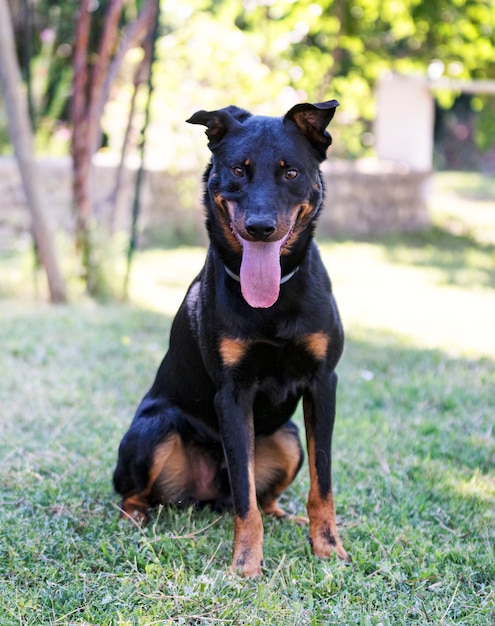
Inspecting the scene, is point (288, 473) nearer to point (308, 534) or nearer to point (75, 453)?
point (308, 534)

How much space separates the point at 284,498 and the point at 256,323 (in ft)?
3.93

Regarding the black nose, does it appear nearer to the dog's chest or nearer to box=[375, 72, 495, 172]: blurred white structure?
the dog's chest

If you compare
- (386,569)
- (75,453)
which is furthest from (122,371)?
(386,569)

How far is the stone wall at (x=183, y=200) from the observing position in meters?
11.1

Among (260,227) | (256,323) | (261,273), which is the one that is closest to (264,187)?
(260,227)

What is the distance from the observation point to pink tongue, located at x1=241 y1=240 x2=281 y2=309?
3.12 m

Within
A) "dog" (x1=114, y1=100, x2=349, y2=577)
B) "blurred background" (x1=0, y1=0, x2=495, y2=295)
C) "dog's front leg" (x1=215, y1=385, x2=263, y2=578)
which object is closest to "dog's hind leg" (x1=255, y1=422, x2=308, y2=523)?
"dog" (x1=114, y1=100, x2=349, y2=577)

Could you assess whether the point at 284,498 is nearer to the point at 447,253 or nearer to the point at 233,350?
the point at 233,350

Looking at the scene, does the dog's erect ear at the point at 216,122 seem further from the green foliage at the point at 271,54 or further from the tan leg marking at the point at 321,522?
the green foliage at the point at 271,54

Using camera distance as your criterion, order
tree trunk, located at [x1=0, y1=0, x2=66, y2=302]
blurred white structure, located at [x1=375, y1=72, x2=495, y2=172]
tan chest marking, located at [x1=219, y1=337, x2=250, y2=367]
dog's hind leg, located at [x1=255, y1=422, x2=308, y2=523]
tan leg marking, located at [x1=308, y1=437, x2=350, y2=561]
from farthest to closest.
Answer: blurred white structure, located at [x1=375, y1=72, x2=495, y2=172] < tree trunk, located at [x1=0, y1=0, x2=66, y2=302] < dog's hind leg, located at [x1=255, y1=422, x2=308, y2=523] < tan leg marking, located at [x1=308, y1=437, x2=350, y2=561] < tan chest marking, located at [x1=219, y1=337, x2=250, y2=367]

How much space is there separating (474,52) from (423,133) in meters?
2.04

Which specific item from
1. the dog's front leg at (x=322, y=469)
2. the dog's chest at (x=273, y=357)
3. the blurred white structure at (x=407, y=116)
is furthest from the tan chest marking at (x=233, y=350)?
the blurred white structure at (x=407, y=116)

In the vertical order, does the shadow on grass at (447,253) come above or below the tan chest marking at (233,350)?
below

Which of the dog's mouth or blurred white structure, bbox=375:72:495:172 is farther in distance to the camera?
blurred white structure, bbox=375:72:495:172
